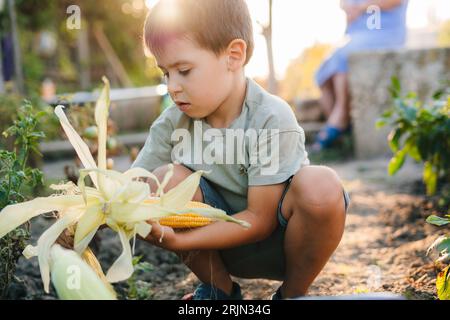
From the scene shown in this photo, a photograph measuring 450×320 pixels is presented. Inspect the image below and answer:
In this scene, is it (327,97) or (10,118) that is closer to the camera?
(10,118)

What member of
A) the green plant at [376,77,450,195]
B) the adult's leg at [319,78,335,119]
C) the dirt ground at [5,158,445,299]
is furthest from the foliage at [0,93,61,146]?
the adult's leg at [319,78,335,119]

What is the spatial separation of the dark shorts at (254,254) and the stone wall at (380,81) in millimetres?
3291

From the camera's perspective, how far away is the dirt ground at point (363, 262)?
6.03ft

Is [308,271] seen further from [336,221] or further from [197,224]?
[197,224]

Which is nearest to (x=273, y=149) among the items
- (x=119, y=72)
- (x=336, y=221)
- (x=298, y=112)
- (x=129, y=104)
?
(x=336, y=221)

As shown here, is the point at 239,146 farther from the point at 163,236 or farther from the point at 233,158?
the point at 163,236

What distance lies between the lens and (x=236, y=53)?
5.51 feet

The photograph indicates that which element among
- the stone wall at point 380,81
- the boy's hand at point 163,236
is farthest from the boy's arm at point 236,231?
the stone wall at point 380,81

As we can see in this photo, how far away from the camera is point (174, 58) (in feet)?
5.06

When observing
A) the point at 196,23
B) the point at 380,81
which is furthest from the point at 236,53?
the point at 380,81

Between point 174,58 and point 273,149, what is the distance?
1.19 feet

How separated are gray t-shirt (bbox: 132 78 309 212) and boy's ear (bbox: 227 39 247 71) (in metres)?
0.08

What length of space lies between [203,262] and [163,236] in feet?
1.20

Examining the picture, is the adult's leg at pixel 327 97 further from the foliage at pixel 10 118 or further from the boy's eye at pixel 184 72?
A: the boy's eye at pixel 184 72
